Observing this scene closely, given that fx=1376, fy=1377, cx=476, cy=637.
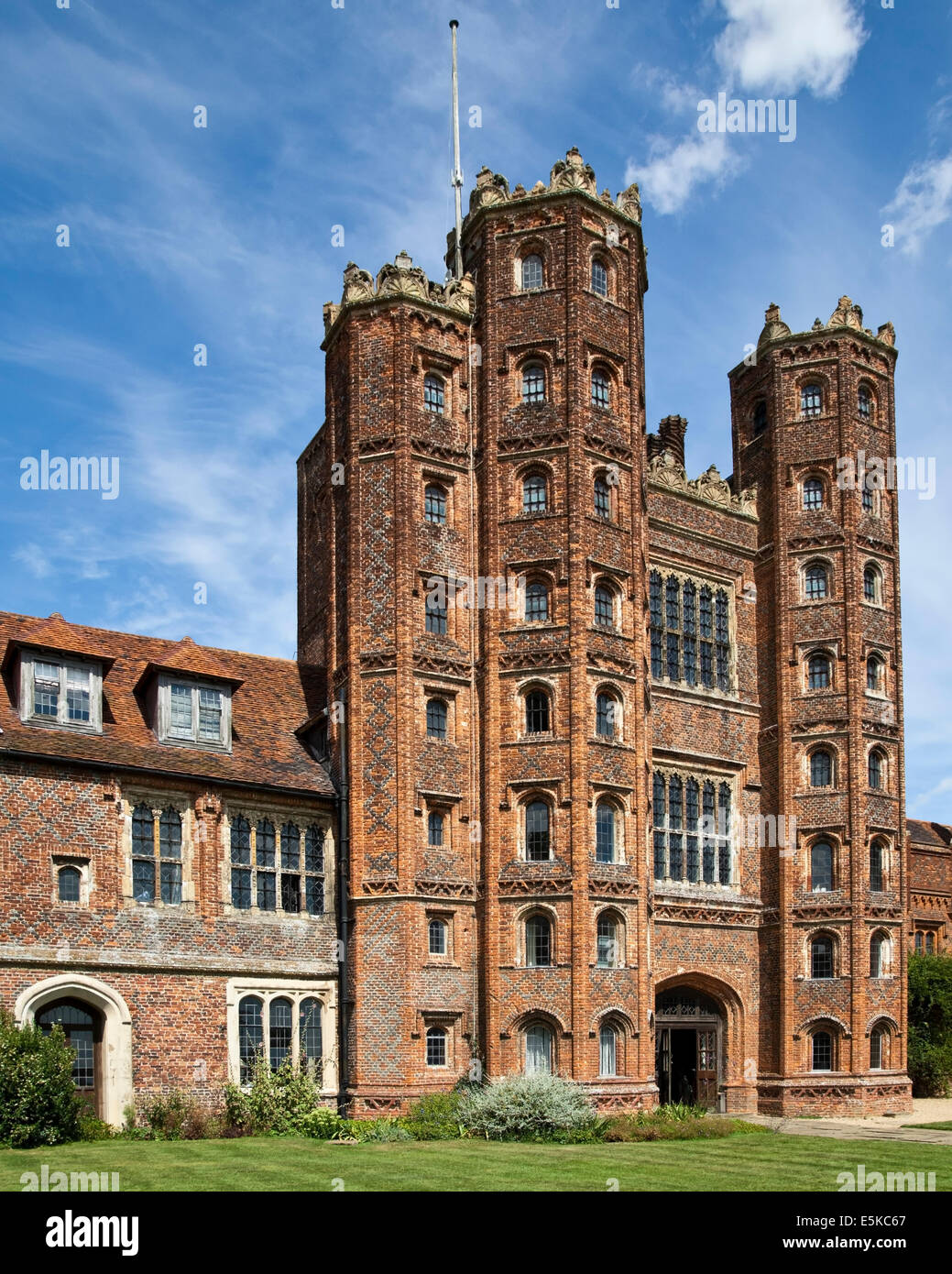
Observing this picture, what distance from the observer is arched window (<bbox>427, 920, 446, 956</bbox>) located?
3250cm

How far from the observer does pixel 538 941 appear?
109ft

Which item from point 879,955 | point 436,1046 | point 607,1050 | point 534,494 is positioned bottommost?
point 607,1050

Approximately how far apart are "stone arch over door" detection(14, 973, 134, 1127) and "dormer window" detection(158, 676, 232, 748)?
5.85m

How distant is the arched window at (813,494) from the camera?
4253 cm

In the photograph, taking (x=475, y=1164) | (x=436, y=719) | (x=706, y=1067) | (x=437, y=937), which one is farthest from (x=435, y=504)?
(x=475, y=1164)

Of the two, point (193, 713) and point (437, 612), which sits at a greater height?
point (437, 612)

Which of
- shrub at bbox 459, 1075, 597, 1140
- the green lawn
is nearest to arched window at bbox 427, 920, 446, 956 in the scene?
shrub at bbox 459, 1075, 597, 1140

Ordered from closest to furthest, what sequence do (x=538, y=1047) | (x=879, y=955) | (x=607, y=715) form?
(x=538, y=1047) → (x=607, y=715) → (x=879, y=955)

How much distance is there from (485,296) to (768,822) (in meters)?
17.3

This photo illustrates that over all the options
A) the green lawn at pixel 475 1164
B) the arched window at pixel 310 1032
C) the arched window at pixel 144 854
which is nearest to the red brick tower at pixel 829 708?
the green lawn at pixel 475 1164

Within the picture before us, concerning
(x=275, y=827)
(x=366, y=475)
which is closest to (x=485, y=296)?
(x=366, y=475)

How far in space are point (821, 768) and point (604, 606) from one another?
9.90 meters

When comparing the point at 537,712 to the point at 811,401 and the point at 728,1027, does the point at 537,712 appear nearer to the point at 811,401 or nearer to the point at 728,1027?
the point at 728,1027
